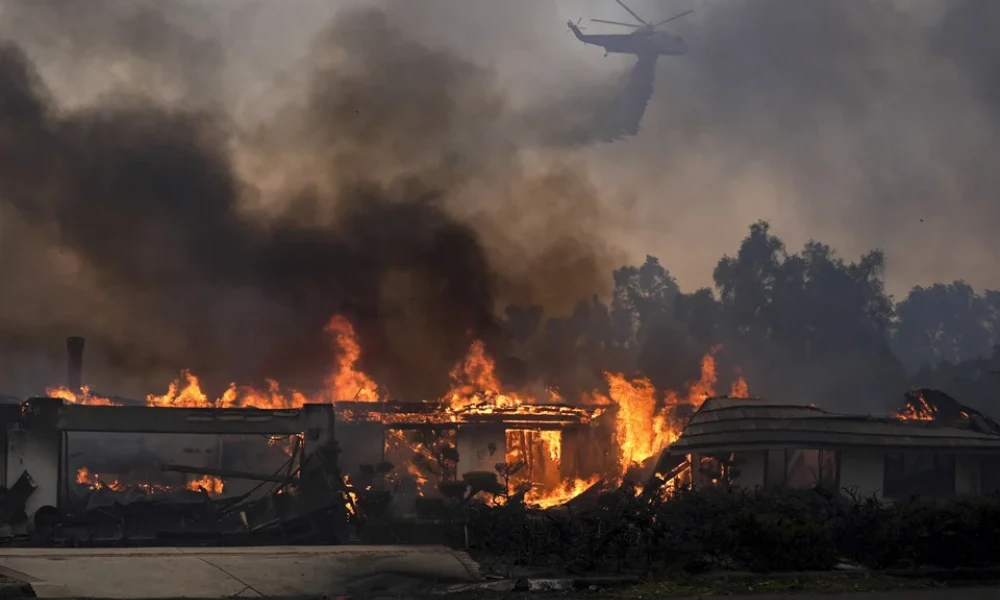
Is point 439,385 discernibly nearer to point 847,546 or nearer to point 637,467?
point 637,467

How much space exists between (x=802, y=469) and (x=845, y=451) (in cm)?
337

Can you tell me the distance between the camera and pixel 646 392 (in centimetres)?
5266

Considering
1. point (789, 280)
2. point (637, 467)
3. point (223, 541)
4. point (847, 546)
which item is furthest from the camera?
point (789, 280)

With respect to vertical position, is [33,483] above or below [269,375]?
below

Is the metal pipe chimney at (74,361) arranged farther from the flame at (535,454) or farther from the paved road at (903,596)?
the paved road at (903,596)

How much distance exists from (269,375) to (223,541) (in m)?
29.4

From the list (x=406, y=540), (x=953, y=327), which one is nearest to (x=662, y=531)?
(x=406, y=540)

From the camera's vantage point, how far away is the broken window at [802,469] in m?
31.9

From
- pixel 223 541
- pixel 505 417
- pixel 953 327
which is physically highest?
pixel 953 327

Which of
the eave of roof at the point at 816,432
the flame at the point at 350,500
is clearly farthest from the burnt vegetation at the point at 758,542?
the eave of roof at the point at 816,432

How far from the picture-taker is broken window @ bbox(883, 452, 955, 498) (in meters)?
32.6

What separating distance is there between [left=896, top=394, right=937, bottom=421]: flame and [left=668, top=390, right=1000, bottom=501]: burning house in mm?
2935

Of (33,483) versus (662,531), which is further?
(33,483)

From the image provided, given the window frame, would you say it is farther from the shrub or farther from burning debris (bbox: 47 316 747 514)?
the shrub
